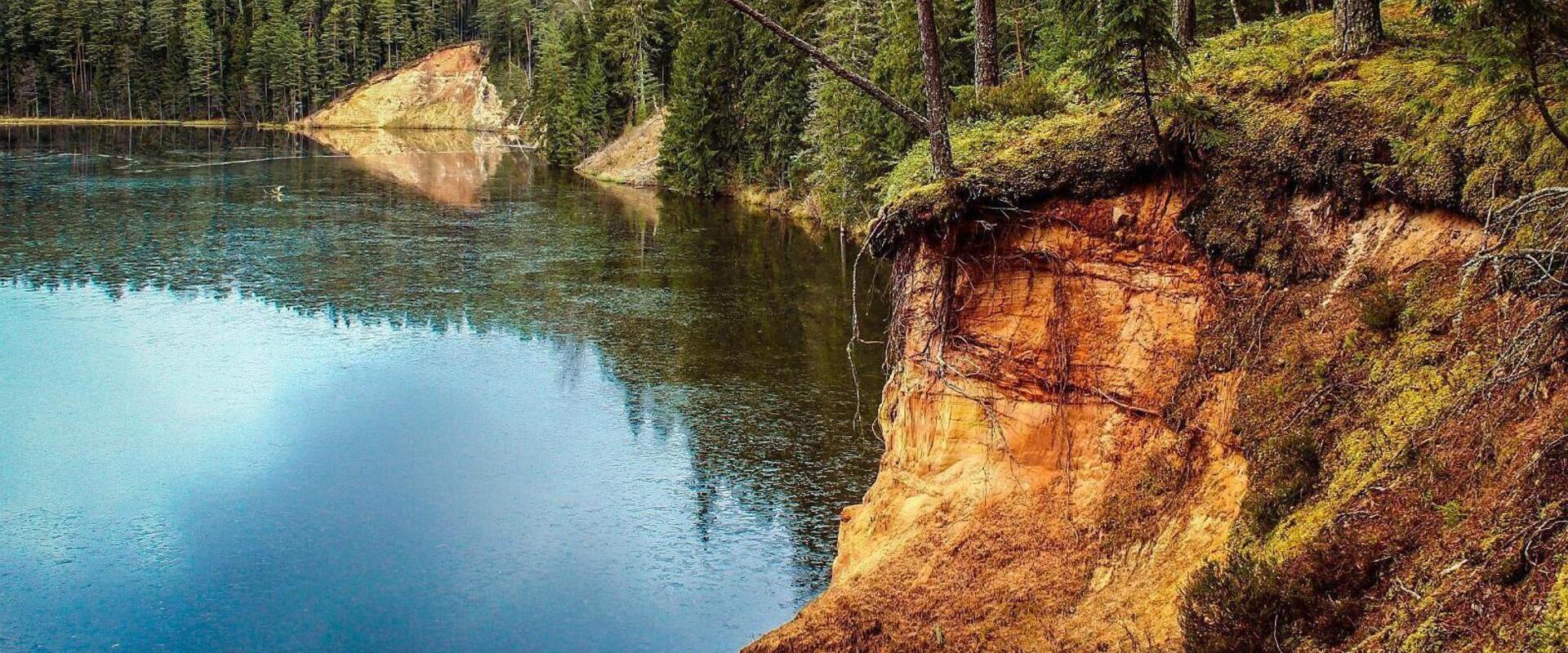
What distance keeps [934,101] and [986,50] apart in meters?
3.30

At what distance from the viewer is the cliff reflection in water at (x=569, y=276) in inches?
816

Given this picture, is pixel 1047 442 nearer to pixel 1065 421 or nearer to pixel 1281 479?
pixel 1065 421

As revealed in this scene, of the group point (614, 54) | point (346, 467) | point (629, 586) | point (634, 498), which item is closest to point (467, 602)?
point (629, 586)

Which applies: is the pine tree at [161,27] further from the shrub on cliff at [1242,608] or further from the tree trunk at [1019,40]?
the shrub on cliff at [1242,608]

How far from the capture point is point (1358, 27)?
9.70m

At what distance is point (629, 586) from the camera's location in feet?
51.5

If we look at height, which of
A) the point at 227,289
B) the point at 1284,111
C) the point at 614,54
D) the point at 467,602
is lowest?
the point at 467,602

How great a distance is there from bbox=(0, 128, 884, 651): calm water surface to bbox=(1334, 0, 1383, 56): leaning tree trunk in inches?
214

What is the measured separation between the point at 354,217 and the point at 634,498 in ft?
115

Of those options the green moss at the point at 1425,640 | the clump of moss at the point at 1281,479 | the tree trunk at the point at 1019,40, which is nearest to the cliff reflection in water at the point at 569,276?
the clump of moss at the point at 1281,479

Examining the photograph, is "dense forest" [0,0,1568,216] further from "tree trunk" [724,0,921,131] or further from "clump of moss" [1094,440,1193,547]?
"clump of moss" [1094,440,1193,547]

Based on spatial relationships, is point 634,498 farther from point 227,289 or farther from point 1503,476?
point 227,289

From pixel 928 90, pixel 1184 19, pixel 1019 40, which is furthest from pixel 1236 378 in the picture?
pixel 1019 40

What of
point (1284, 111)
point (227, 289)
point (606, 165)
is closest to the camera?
point (1284, 111)
